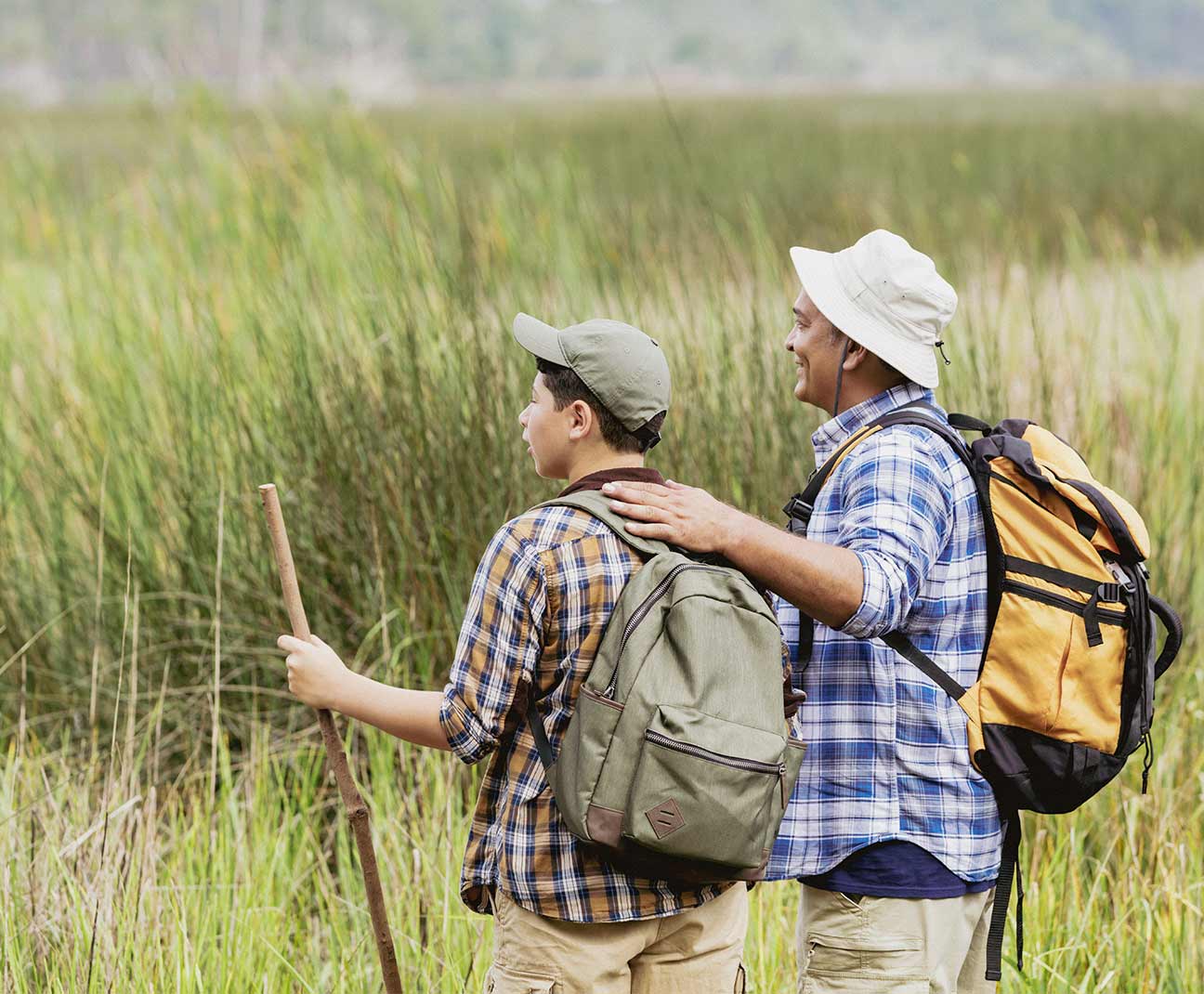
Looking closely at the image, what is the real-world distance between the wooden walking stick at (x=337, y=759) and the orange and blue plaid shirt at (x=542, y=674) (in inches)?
8.0

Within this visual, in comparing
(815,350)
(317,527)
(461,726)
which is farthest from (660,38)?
(461,726)

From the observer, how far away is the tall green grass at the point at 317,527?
2875 millimetres

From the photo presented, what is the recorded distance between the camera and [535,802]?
1812 mm

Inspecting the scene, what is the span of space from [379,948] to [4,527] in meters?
2.49

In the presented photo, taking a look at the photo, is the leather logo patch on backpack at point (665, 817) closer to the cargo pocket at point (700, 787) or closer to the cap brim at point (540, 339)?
the cargo pocket at point (700, 787)

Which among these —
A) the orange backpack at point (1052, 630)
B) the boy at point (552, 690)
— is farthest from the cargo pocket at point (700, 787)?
the orange backpack at point (1052, 630)

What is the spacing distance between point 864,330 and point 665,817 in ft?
2.54

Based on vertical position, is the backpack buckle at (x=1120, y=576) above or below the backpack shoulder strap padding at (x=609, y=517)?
below

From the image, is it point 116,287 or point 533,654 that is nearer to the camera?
point 533,654

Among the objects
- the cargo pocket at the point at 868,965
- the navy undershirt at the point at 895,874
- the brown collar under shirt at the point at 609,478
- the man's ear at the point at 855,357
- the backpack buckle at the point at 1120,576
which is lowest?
the cargo pocket at the point at 868,965

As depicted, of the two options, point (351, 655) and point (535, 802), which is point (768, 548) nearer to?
point (535, 802)

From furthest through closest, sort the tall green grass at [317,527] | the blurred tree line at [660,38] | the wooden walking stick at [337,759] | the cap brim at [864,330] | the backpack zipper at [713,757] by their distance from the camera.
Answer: the blurred tree line at [660,38], the tall green grass at [317,527], the cap brim at [864,330], the wooden walking stick at [337,759], the backpack zipper at [713,757]

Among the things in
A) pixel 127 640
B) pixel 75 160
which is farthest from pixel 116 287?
pixel 75 160

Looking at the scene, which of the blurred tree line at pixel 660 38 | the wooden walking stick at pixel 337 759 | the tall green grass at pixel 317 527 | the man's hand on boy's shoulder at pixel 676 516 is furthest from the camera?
the blurred tree line at pixel 660 38
